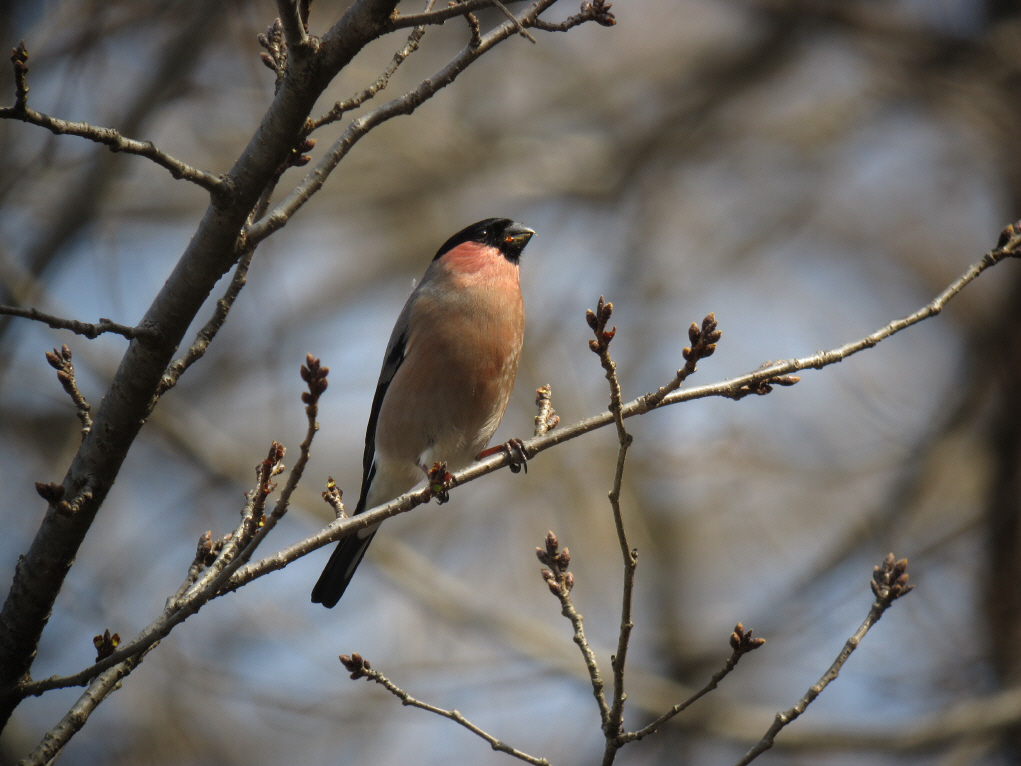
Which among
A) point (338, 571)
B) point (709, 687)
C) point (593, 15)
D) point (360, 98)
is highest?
point (593, 15)

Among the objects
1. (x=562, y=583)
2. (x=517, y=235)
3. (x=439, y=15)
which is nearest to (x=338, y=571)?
(x=562, y=583)

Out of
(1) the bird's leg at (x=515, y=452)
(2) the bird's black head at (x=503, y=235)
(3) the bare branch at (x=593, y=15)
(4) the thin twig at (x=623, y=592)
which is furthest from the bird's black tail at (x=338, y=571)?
(3) the bare branch at (x=593, y=15)

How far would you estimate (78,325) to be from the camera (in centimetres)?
237

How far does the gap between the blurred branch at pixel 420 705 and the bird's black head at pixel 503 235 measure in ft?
9.66

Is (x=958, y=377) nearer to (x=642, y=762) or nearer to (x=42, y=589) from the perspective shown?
(x=642, y=762)

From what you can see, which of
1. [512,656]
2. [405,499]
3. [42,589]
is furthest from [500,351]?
[512,656]

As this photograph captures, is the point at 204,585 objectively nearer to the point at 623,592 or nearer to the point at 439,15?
the point at 623,592

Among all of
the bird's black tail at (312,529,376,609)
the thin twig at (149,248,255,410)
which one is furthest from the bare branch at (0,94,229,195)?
the bird's black tail at (312,529,376,609)

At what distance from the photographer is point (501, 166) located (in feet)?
34.0

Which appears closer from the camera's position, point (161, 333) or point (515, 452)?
point (161, 333)

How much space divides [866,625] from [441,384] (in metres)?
2.47

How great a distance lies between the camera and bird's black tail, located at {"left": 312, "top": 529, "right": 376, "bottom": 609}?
4.85 meters

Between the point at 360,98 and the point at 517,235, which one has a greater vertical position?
the point at 517,235

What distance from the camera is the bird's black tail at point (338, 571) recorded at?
4852 millimetres
